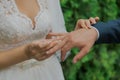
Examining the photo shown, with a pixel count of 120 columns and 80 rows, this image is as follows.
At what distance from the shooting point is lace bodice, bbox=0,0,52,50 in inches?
122

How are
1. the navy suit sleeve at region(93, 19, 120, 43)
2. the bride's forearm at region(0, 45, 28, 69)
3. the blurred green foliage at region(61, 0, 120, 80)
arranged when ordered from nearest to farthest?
the navy suit sleeve at region(93, 19, 120, 43) < the bride's forearm at region(0, 45, 28, 69) < the blurred green foliage at region(61, 0, 120, 80)

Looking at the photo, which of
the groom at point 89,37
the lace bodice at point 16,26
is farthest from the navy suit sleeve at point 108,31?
the lace bodice at point 16,26

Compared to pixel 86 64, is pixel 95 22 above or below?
above

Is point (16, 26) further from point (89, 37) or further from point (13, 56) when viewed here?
point (89, 37)

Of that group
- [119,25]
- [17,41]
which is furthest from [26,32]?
[119,25]

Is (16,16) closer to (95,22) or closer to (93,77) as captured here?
(95,22)

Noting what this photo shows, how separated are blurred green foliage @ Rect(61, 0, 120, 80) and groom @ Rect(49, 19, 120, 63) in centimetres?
127

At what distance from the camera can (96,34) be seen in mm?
2898

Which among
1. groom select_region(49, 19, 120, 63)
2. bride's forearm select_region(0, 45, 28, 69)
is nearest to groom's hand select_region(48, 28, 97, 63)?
groom select_region(49, 19, 120, 63)

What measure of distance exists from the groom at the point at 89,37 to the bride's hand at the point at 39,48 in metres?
0.03

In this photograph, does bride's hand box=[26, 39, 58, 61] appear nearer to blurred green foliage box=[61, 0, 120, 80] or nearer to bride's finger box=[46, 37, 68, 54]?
bride's finger box=[46, 37, 68, 54]

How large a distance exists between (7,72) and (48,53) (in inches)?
18.7

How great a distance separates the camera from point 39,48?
287 centimetres

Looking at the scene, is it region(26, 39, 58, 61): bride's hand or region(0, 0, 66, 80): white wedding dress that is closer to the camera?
region(26, 39, 58, 61): bride's hand
